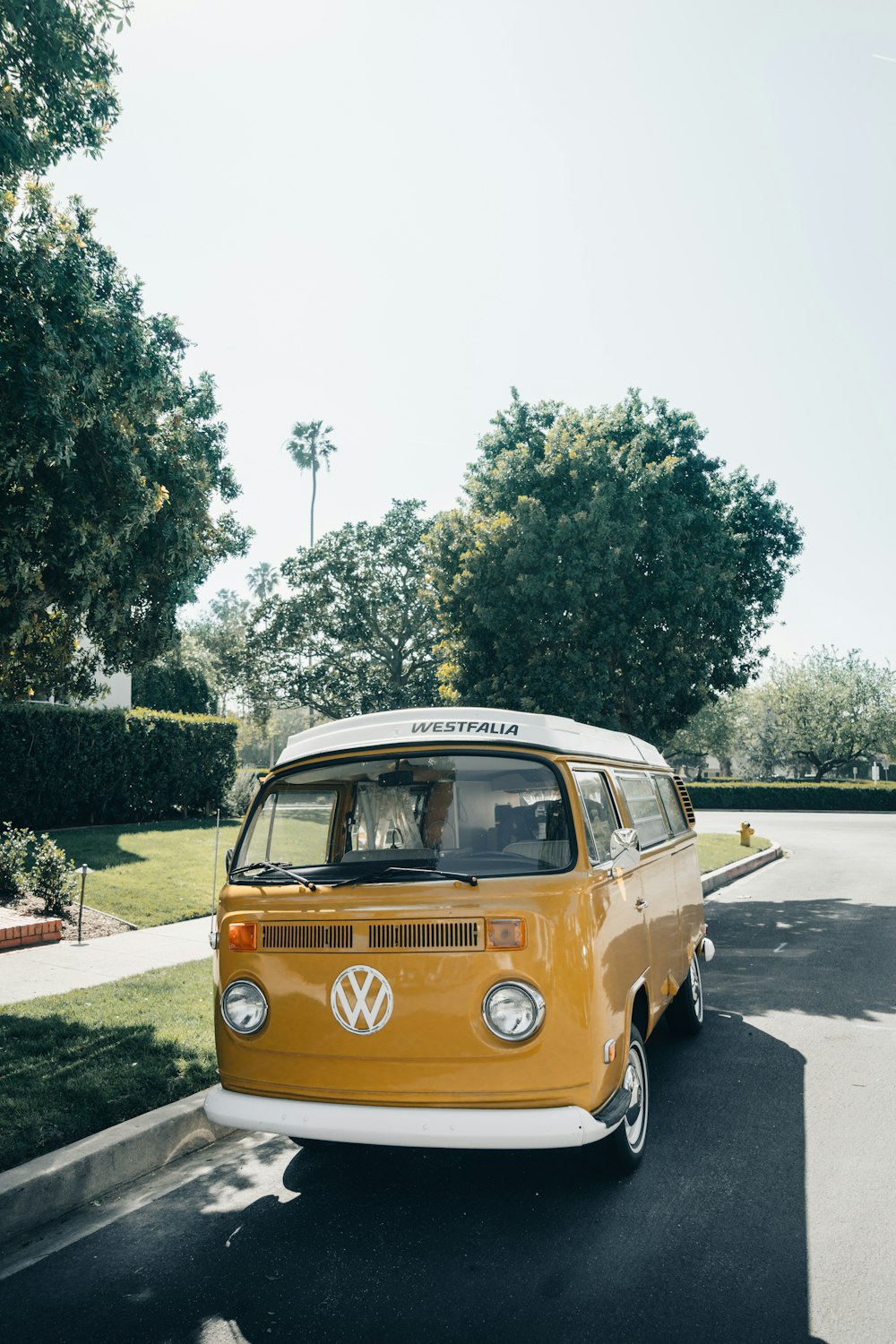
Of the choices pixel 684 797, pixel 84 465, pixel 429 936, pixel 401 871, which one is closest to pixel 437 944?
pixel 429 936

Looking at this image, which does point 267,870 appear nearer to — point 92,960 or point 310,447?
point 92,960

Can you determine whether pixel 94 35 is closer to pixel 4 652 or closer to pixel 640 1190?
pixel 4 652

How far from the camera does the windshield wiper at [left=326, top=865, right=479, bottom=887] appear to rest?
4.13 metres

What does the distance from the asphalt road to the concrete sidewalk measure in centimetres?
331

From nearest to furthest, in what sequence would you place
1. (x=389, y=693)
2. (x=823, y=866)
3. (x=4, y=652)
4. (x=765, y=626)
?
(x=4, y=652), (x=765, y=626), (x=823, y=866), (x=389, y=693)

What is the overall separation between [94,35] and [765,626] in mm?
14065

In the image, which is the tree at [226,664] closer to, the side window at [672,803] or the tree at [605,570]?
the tree at [605,570]

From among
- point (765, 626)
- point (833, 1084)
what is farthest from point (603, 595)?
A: point (833, 1084)

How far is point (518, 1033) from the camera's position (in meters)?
3.91

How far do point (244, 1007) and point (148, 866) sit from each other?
10641 millimetres

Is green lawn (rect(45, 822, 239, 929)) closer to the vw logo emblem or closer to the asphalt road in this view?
the asphalt road

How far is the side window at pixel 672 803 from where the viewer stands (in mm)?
7277

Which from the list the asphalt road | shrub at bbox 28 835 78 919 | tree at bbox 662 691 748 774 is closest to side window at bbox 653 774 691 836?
the asphalt road

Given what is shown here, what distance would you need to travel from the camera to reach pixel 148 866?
1431 cm
